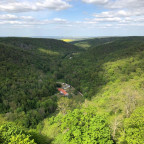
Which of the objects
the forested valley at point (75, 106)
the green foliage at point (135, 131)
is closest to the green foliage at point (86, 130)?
the forested valley at point (75, 106)

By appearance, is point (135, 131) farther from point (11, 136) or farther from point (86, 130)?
point (11, 136)

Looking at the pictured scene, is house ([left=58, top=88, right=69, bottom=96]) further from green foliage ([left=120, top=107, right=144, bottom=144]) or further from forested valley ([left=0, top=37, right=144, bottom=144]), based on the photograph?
green foliage ([left=120, top=107, right=144, bottom=144])

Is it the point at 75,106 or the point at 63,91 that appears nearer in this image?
the point at 75,106

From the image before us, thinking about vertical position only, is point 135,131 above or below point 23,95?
above

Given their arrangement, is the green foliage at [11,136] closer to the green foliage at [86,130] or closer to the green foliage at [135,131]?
the green foliage at [86,130]

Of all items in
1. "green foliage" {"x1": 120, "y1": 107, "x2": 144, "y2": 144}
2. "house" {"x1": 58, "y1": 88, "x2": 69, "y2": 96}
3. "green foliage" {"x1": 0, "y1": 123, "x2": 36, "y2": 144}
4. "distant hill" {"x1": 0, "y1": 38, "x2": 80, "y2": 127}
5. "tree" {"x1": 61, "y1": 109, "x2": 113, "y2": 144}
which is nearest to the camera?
"green foliage" {"x1": 120, "y1": 107, "x2": 144, "y2": 144}

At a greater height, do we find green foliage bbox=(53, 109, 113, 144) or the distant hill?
green foliage bbox=(53, 109, 113, 144)

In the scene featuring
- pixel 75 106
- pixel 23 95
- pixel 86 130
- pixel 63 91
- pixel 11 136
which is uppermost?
pixel 86 130

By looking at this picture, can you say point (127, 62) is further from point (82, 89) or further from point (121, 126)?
point (121, 126)

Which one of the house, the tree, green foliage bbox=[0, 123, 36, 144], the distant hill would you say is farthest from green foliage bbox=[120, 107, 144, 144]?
the house

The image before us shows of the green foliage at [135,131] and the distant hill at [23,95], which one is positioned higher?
the green foliage at [135,131]

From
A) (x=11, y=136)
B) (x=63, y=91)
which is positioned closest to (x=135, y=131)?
(x=11, y=136)
